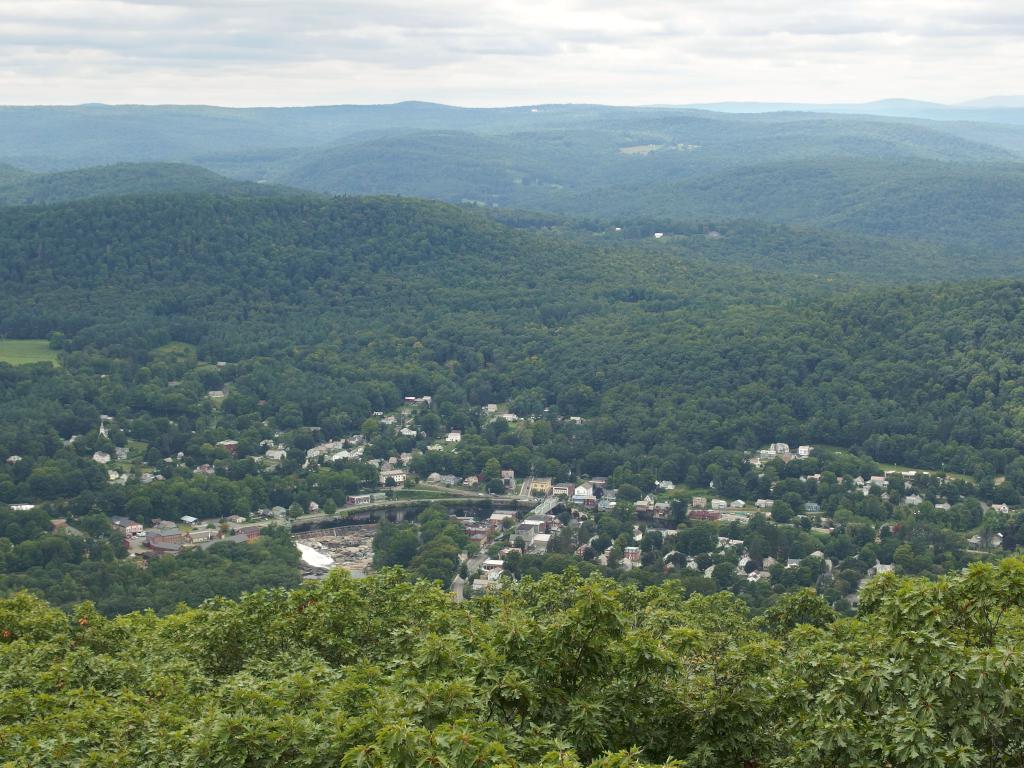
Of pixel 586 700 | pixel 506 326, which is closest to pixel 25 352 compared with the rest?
pixel 506 326

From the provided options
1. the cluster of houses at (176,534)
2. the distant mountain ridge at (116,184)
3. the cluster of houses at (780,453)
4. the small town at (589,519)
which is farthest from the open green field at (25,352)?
the distant mountain ridge at (116,184)

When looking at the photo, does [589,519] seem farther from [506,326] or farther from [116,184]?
[116,184]

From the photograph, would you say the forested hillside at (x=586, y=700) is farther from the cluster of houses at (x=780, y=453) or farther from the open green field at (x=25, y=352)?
the open green field at (x=25, y=352)

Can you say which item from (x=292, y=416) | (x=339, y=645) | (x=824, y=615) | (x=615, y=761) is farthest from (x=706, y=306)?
(x=615, y=761)

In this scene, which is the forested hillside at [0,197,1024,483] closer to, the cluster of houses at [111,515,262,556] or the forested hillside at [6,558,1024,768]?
the cluster of houses at [111,515,262,556]

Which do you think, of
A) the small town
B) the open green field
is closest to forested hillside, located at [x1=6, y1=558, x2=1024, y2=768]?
the small town
